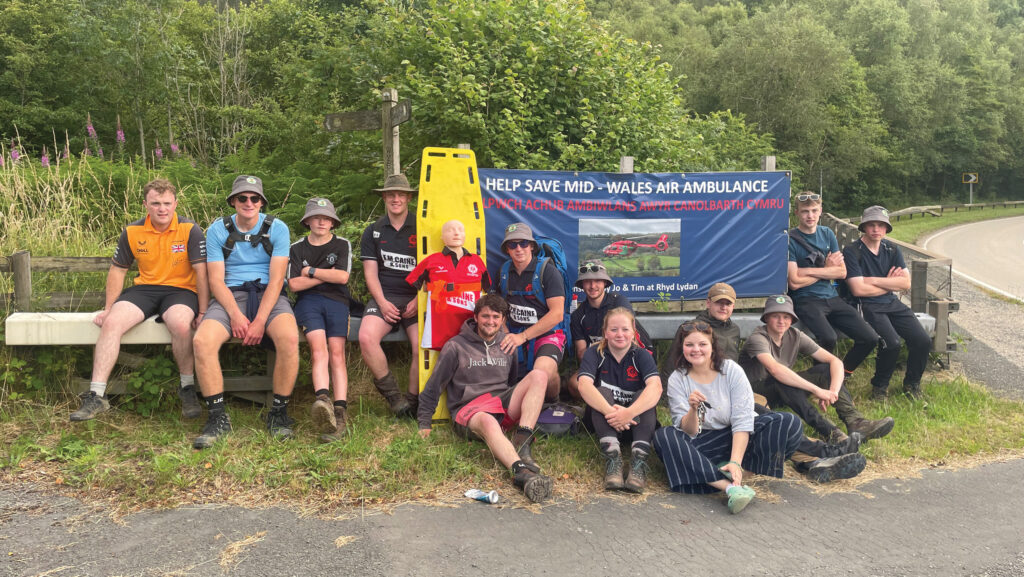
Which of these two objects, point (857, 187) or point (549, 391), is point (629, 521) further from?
point (857, 187)

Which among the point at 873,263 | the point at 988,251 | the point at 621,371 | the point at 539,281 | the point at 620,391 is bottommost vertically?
the point at 620,391

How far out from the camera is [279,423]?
5445 mm

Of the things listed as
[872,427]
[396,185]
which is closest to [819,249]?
[872,427]

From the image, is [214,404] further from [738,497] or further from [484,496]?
[738,497]

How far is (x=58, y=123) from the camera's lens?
56.0ft

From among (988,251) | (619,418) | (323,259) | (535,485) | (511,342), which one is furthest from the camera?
(988,251)

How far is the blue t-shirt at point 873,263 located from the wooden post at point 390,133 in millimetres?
4228

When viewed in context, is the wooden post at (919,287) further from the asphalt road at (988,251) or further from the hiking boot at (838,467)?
the asphalt road at (988,251)

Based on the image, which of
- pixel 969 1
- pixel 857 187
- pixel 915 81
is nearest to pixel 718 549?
pixel 857 187

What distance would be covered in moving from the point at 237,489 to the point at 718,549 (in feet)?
9.42

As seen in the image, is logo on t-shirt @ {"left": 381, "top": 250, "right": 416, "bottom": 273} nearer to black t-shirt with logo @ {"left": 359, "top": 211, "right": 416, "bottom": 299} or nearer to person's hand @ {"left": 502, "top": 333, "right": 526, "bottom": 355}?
black t-shirt with logo @ {"left": 359, "top": 211, "right": 416, "bottom": 299}

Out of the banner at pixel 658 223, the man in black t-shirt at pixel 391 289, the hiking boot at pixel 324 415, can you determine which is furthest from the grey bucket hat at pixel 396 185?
the hiking boot at pixel 324 415

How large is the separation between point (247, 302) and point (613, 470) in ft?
9.72

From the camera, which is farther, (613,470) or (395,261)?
(395,261)
